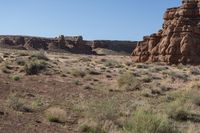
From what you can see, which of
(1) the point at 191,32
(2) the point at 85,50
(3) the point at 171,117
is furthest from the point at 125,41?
(3) the point at 171,117

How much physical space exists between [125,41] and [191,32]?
94.5 m

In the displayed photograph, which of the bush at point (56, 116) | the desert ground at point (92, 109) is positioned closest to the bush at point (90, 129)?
the desert ground at point (92, 109)

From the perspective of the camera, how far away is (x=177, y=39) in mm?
48688

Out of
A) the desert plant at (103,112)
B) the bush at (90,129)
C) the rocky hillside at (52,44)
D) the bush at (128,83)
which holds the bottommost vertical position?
the rocky hillside at (52,44)

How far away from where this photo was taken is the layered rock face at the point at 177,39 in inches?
1875

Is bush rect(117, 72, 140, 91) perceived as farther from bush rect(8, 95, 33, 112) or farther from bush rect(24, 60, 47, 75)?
bush rect(8, 95, 33, 112)


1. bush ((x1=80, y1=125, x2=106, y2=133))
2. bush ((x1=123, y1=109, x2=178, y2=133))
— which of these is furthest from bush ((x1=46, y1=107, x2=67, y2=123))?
bush ((x1=123, y1=109, x2=178, y2=133))

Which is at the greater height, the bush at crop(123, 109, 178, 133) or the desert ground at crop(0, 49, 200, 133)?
the bush at crop(123, 109, 178, 133)

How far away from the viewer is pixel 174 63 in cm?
4806

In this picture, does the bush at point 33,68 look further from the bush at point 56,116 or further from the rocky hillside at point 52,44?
the rocky hillside at point 52,44

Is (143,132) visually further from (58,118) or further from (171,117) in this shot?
(171,117)

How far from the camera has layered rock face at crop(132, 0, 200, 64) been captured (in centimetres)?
4762

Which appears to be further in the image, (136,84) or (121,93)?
(136,84)

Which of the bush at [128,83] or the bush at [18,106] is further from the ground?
the bush at [18,106]
